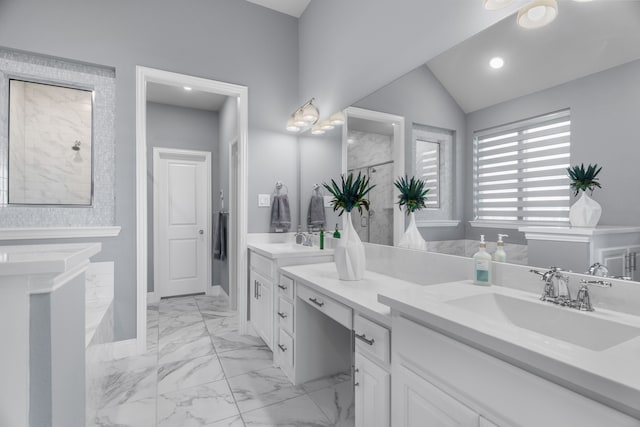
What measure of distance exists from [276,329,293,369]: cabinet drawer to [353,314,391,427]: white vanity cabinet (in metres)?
0.82

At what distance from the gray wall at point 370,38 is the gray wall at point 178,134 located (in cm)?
187

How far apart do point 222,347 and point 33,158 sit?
202 cm

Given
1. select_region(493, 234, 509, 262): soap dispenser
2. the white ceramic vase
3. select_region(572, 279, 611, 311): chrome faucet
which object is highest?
the white ceramic vase

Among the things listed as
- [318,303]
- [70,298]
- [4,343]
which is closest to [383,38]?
[318,303]

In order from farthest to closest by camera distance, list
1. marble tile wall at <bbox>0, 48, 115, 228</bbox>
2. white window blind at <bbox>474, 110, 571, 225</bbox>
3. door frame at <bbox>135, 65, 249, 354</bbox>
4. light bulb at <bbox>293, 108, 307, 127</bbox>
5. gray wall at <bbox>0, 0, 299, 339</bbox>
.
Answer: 1. light bulb at <bbox>293, 108, 307, 127</bbox>
2. door frame at <bbox>135, 65, 249, 354</bbox>
3. gray wall at <bbox>0, 0, 299, 339</bbox>
4. marble tile wall at <bbox>0, 48, 115, 228</bbox>
5. white window blind at <bbox>474, 110, 571, 225</bbox>

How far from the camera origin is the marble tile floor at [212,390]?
5.72 feet

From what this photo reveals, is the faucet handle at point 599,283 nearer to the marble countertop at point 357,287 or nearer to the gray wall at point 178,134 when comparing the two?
the marble countertop at point 357,287

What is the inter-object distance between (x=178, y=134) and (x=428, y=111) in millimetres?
3669

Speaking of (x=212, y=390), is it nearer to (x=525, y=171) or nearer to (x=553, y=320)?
(x=553, y=320)

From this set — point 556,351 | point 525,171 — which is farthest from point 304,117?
point 556,351

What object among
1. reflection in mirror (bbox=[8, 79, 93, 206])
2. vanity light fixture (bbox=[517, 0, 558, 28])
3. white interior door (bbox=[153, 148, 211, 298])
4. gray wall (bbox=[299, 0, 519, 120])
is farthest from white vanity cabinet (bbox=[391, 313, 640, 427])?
white interior door (bbox=[153, 148, 211, 298])

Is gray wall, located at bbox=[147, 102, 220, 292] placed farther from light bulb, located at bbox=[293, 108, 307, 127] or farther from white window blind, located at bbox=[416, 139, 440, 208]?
white window blind, located at bbox=[416, 139, 440, 208]

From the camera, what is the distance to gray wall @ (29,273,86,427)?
883 millimetres

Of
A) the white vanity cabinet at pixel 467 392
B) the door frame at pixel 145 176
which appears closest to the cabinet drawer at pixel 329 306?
the white vanity cabinet at pixel 467 392
